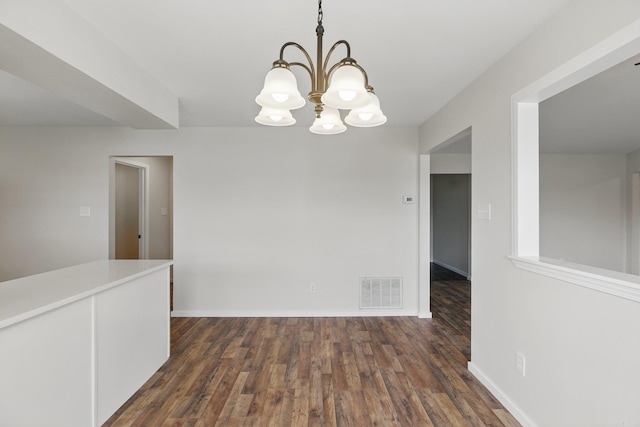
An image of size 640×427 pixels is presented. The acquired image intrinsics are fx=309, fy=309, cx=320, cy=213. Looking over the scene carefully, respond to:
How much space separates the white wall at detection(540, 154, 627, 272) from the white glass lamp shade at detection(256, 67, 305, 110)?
506cm

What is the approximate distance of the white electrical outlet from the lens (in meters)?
1.97

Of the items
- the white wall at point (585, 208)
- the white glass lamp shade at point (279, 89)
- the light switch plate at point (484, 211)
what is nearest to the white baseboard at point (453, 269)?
the white wall at point (585, 208)

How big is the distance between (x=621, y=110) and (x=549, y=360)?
10.9ft

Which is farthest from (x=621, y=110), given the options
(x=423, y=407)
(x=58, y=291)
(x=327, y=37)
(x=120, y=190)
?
(x=120, y=190)

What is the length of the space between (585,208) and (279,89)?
222 inches

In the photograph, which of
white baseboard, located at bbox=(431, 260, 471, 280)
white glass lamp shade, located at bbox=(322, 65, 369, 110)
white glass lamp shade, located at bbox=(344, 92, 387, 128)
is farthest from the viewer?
white baseboard, located at bbox=(431, 260, 471, 280)

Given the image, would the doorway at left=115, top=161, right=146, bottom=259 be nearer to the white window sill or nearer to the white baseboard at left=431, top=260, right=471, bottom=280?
the white window sill

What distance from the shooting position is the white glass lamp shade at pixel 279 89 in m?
1.27

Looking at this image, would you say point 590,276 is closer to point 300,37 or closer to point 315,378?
point 315,378

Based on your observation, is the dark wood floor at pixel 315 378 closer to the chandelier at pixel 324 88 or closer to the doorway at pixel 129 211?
the chandelier at pixel 324 88

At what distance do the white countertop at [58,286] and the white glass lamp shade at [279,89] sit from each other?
1.41 meters

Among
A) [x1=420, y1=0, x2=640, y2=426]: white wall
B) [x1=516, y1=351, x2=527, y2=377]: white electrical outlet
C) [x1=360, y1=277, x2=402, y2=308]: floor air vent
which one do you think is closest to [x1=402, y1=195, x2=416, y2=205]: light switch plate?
[x1=360, y1=277, x2=402, y2=308]: floor air vent

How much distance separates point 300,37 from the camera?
1.95 m

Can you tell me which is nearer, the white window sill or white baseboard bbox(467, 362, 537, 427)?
the white window sill
